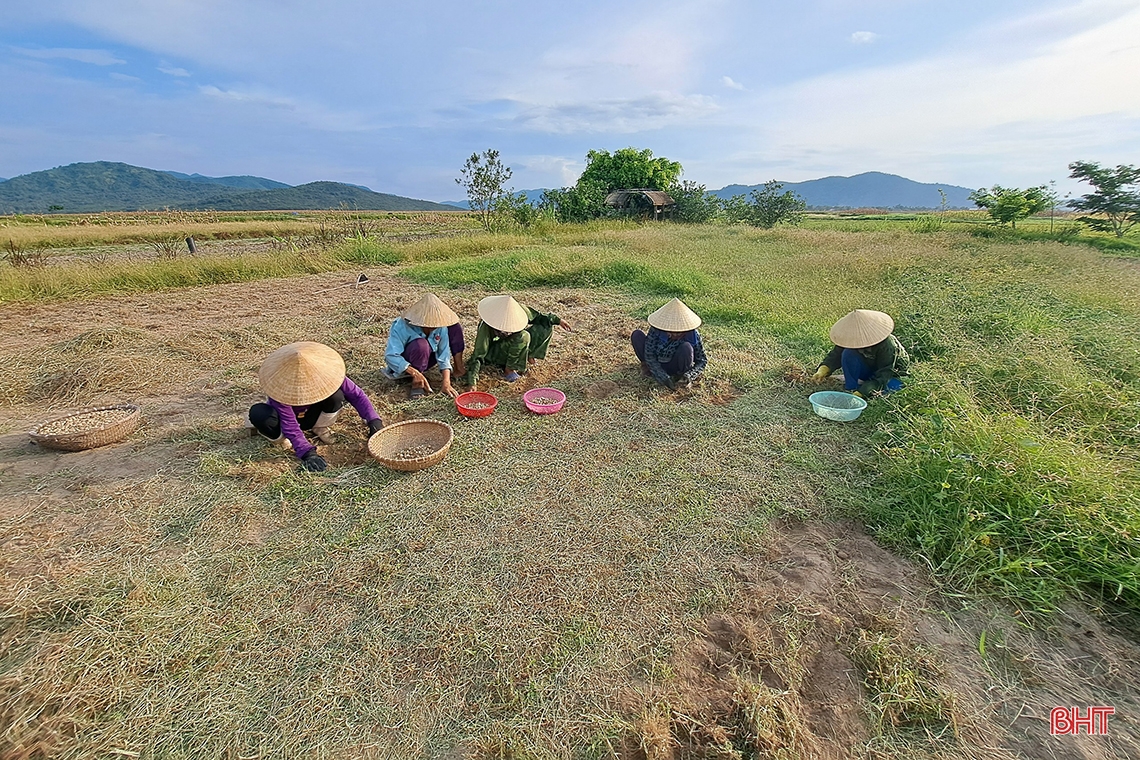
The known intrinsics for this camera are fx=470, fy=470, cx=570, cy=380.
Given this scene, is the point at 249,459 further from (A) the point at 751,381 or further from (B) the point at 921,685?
(A) the point at 751,381

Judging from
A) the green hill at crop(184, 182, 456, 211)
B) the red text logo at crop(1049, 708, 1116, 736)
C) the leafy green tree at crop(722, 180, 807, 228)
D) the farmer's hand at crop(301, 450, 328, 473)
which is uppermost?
the green hill at crop(184, 182, 456, 211)

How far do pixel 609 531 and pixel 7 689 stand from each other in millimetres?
2352

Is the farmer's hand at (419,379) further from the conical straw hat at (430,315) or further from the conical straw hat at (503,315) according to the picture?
the conical straw hat at (503,315)

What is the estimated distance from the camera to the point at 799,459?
3.23 meters

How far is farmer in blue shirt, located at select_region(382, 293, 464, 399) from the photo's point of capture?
3943 millimetres

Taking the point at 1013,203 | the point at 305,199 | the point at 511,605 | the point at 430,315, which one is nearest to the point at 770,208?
the point at 1013,203

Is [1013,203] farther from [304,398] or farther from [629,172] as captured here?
[304,398]

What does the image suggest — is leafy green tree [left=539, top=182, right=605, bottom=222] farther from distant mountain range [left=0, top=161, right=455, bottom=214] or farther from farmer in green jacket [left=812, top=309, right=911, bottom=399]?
distant mountain range [left=0, top=161, right=455, bottom=214]

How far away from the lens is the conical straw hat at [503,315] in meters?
4.04

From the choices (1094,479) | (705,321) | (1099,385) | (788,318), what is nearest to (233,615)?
(1094,479)

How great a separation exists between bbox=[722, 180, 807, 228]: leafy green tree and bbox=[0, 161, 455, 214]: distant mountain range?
8692 cm

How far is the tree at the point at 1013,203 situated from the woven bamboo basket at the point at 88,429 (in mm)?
22433

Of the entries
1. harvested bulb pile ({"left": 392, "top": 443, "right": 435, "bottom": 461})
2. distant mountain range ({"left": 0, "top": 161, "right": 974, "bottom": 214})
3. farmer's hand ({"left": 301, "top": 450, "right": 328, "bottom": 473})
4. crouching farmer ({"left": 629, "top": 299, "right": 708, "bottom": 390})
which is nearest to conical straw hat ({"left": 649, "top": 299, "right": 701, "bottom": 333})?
crouching farmer ({"left": 629, "top": 299, "right": 708, "bottom": 390})

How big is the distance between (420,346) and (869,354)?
3.85 m
